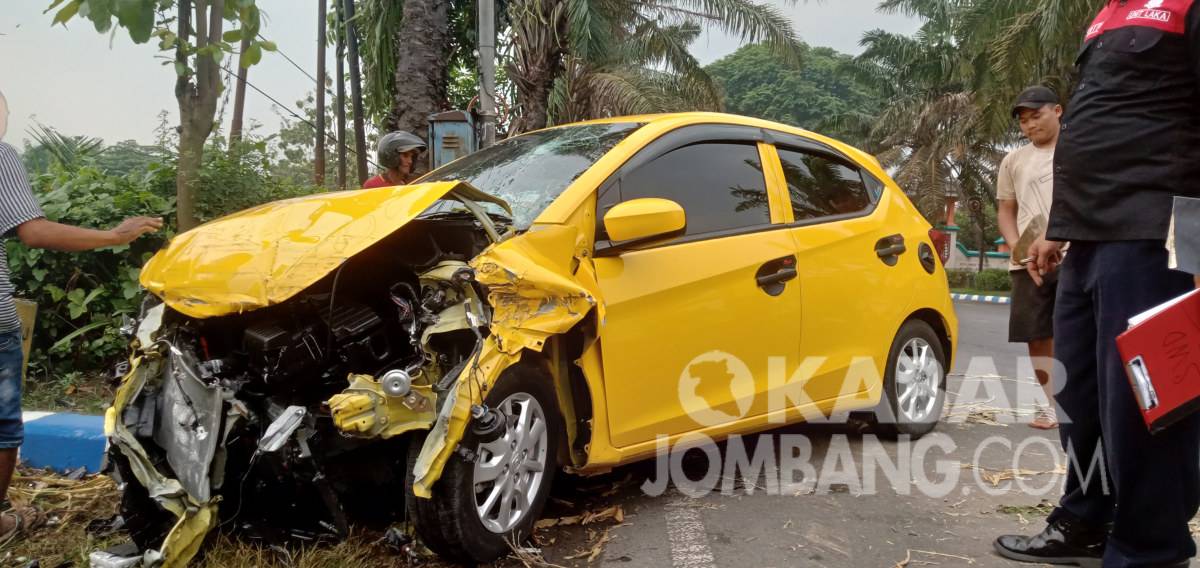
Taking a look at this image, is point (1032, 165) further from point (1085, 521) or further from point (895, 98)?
point (895, 98)

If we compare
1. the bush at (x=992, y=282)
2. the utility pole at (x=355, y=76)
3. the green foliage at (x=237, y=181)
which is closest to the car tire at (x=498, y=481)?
the green foliage at (x=237, y=181)

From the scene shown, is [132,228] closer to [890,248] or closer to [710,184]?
[710,184]

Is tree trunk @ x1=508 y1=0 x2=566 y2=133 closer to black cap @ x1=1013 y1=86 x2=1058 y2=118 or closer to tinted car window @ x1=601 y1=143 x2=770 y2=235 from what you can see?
black cap @ x1=1013 y1=86 x2=1058 y2=118

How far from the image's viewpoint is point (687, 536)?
3258mm

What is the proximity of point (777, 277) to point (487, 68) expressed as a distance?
5749mm

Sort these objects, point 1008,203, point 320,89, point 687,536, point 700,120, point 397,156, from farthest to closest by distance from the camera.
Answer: point 320,89
point 397,156
point 1008,203
point 700,120
point 687,536

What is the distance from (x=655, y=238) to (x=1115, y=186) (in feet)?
4.70

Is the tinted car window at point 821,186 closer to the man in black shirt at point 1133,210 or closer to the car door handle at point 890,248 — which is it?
the car door handle at point 890,248

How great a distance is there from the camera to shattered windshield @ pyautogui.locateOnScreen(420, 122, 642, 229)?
326cm

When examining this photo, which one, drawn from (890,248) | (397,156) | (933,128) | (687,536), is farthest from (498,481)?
(933,128)

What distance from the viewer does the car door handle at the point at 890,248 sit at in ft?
14.3

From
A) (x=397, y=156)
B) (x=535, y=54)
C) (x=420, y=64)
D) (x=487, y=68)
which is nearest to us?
(x=397, y=156)

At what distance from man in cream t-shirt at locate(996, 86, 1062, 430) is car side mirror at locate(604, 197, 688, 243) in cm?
250

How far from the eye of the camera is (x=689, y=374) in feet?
11.2
